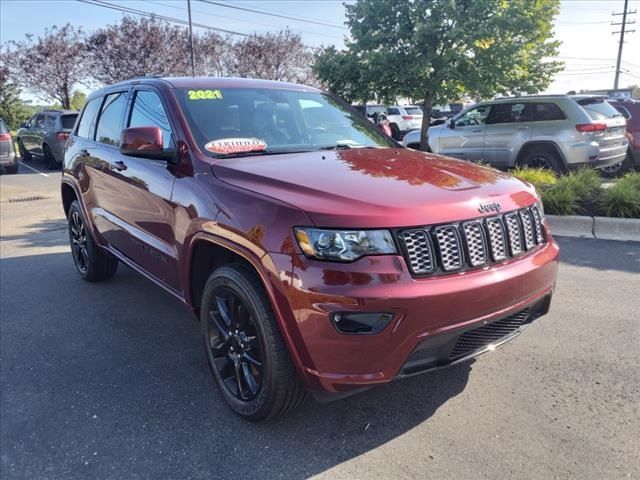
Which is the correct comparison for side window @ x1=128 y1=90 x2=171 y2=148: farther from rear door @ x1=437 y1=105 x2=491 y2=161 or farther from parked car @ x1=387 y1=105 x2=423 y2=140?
parked car @ x1=387 y1=105 x2=423 y2=140

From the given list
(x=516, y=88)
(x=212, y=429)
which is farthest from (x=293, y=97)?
(x=516, y=88)

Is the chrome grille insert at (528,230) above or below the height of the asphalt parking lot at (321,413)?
above

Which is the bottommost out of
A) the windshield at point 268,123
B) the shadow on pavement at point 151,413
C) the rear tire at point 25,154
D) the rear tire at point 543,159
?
the shadow on pavement at point 151,413

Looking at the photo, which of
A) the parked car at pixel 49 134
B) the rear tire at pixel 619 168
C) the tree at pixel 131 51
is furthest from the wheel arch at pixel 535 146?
the tree at pixel 131 51

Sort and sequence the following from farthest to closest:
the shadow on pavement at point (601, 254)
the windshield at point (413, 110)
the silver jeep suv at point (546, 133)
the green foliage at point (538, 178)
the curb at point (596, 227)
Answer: the windshield at point (413, 110) < the silver jeep suv at point (546, 133) < the green foliage at point (538, 178) < the curb at point (596, 227) < the shadow on pavement at point (601, 254)

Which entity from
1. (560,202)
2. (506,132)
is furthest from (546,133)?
(560,202)

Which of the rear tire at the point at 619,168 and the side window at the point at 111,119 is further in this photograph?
the rear tire at the point at 619,168

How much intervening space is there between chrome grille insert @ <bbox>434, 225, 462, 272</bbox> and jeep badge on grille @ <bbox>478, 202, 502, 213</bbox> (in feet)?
0.72

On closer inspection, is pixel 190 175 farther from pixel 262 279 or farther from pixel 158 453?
pixel 158 453

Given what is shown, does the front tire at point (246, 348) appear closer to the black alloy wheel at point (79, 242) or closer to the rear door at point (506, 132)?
the black alloy wheel at point (79, 242)

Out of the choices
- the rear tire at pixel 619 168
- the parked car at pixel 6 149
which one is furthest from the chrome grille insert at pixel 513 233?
the parked car at pixel 6 149

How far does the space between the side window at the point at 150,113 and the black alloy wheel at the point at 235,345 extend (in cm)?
117

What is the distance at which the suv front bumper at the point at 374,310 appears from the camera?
217cm

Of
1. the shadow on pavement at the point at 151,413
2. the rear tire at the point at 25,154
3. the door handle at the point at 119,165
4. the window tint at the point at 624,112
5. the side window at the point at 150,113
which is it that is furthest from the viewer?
the rear tire at the point at 25,154
